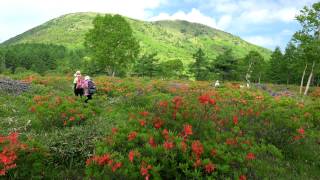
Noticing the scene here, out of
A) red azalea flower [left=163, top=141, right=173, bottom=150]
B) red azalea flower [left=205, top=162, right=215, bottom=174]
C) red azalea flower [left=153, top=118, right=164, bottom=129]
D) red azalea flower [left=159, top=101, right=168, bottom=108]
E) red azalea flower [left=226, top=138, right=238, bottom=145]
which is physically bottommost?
red azalea flower [left=205, top=162, right=215, bottom=174]

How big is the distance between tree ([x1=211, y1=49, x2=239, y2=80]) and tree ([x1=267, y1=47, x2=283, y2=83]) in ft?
31.8

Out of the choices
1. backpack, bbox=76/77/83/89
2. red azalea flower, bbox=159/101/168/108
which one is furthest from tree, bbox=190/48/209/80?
red azalea flower, bbox=159/101/168/108

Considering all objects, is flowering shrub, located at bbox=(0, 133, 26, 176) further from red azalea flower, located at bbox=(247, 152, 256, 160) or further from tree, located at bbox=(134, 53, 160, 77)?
tree, located at bbox=(134, 53, 160, 77)

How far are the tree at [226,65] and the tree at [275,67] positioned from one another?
31.8 feet

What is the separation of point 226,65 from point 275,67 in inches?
519

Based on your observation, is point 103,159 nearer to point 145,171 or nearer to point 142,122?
point 145,171

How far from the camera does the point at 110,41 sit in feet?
165

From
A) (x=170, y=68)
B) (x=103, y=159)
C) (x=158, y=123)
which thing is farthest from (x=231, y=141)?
(x=170, y=68)

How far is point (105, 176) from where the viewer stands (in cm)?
694

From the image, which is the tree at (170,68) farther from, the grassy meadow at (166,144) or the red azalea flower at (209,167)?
the red azalea flower at (209,167)

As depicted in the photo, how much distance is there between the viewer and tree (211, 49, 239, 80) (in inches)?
2564

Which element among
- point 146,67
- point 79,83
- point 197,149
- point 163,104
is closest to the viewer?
point 197,149

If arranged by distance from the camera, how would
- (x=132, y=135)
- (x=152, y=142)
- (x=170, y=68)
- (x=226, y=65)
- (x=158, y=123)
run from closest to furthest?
(x=152, y=142) < (x=132, y=135) < (x=158, y=123) < (x=226, y=65) < (x=170, y=68)

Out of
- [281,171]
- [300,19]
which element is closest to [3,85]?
[281,171]
